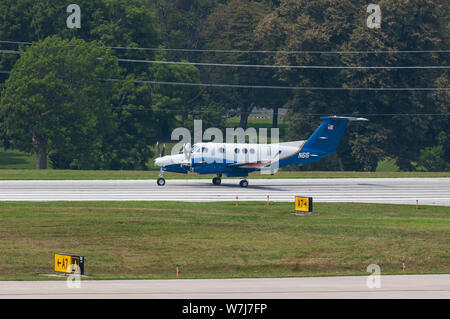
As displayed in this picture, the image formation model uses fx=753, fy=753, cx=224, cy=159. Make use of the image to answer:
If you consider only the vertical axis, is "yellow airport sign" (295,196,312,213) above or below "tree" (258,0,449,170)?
below

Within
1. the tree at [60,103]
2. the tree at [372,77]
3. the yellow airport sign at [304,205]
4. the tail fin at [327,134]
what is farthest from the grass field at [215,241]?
the tree at [372,77]

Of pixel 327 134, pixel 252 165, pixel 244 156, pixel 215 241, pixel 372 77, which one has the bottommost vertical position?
pixel 215 241

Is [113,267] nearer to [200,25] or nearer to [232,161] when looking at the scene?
[232,161]

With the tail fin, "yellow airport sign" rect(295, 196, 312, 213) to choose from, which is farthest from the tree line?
"yellow airport sign" rect(295, 196, 312, 213)

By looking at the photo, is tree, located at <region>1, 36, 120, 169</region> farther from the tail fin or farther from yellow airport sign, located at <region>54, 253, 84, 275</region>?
yellow airport sign, located at <region>54, 253, 84, 275</region>

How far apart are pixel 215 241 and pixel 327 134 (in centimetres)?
2615

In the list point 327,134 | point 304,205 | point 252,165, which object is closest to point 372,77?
point 327,134

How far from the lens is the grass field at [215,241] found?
25781 millimetres

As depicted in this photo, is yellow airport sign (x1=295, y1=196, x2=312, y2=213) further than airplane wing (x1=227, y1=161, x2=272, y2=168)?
No

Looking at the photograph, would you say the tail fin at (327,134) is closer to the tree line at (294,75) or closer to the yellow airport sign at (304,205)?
the yellow airport sign at (304,205)

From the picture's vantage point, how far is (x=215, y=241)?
29047mm

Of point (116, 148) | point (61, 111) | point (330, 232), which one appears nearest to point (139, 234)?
point (330, 232)

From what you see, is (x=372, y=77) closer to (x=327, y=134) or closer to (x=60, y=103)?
(x=327, y=134)

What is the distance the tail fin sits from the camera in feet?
175
